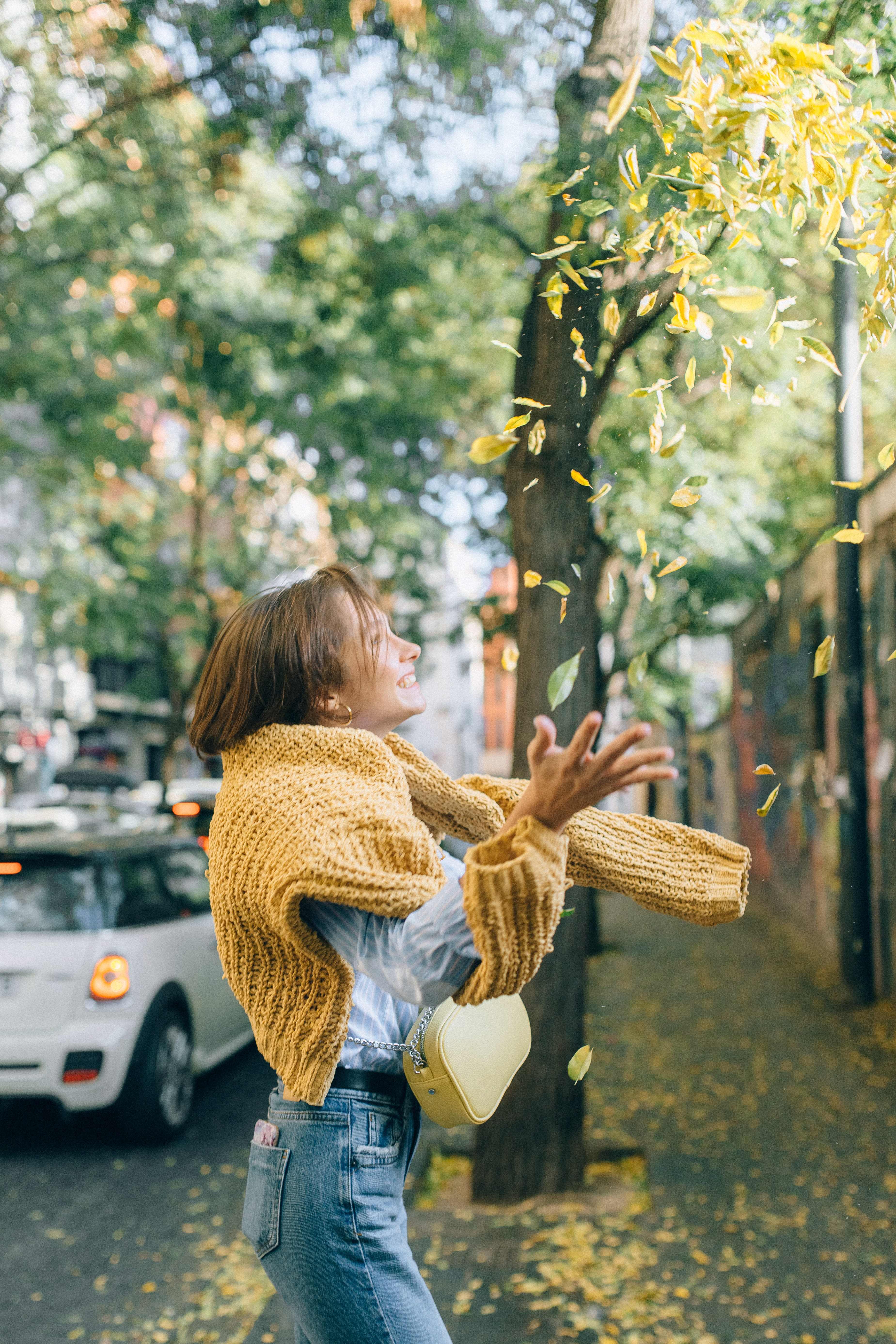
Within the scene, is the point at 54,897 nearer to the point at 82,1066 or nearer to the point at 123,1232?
the point at 82,1066

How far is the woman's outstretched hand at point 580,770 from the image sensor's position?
1.28 meters

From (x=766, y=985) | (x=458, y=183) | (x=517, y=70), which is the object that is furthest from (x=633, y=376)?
(x=766, y=985)

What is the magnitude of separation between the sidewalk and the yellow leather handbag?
2246 millimetres

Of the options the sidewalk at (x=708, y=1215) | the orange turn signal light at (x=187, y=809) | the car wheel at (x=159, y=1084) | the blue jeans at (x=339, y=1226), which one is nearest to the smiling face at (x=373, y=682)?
the blue jeans at (x=339, y=1226)

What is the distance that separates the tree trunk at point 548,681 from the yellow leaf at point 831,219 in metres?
2.07

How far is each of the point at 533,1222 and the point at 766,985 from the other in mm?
5950

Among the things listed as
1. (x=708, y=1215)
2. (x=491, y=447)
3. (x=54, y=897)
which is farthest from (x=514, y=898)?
(x=54, y=897)

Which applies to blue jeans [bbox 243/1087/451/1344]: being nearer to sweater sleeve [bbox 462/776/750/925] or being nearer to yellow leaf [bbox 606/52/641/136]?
sweater sleeve [bbox 462/776/750/925]

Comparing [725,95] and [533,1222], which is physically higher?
[725,95]

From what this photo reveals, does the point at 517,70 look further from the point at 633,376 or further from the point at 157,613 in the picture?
the point at 157,613

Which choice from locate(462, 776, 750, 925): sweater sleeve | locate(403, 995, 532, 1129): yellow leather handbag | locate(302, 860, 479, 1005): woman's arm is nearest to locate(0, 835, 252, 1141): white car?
locate(403, 995, 532, 1129): yellow leather handbag

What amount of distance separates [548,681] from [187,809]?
20.4 feet

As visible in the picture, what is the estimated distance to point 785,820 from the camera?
12875mm

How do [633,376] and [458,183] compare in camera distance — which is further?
[458,183]
